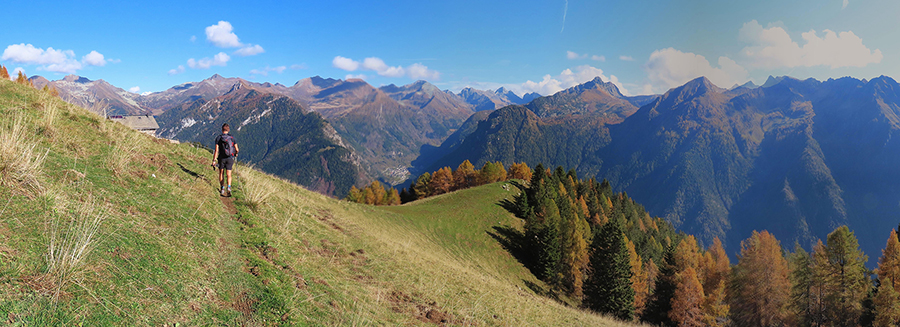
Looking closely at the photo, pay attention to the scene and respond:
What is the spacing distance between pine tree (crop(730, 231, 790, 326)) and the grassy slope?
138 feet

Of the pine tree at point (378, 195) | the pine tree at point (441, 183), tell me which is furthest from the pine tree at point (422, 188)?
the pine tree at point (378, 195)

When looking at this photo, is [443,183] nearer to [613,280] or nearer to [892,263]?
[613,280]

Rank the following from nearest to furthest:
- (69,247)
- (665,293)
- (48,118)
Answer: (69,247)
(48,118)
(665,293)

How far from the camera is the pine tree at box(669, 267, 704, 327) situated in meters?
40.6

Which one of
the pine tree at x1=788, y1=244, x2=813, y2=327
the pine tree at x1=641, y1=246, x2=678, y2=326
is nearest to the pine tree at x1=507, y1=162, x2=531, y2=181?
the pine tree at x1=641, y1=246, x2=678, y2=326

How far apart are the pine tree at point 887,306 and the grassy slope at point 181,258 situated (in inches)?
1496

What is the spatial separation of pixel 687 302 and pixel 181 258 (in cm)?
5053

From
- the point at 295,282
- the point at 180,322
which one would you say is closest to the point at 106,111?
the point at 295,282

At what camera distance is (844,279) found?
34.1 m

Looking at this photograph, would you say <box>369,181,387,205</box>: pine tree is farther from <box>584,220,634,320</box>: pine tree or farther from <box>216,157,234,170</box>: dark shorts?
<box>216,157,234,170</box>: dark shorts

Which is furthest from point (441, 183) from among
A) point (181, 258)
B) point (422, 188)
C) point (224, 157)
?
point (181, 258)

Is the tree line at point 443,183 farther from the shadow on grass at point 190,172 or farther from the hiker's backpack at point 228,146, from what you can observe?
the hiker's backpack at point 228,146

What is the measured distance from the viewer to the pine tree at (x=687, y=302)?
4059cm

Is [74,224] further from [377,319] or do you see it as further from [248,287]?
[377,319]
